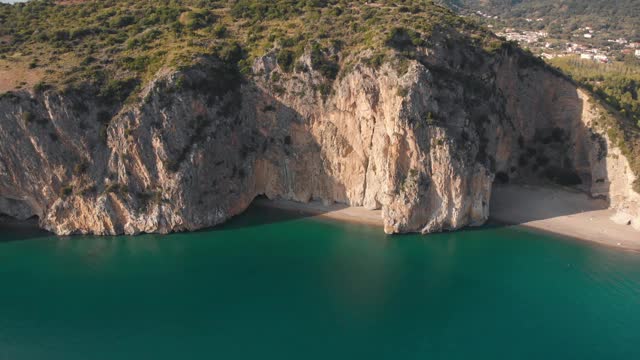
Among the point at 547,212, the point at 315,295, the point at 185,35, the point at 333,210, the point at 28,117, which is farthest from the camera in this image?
the point at 185,35

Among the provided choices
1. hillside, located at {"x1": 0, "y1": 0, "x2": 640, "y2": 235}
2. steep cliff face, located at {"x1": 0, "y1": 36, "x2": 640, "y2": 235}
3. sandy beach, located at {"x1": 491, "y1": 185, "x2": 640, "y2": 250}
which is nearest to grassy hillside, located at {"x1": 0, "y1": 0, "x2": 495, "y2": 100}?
hillside, located at {"x1": 0, "y1": 0, "x2": 640, "y2": 235}

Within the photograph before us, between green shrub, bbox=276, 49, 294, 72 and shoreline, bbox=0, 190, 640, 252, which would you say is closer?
shoreline, bbox=0, 190, 640, 252

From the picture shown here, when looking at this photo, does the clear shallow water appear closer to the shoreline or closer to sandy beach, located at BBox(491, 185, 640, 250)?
the shoreline

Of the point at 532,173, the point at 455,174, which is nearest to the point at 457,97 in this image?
the point at 455,174

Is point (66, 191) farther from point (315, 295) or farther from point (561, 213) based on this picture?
point (561, 213)

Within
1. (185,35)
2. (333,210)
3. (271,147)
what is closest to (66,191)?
(271,147)

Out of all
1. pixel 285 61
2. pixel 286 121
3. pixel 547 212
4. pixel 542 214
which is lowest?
pixel 542 214

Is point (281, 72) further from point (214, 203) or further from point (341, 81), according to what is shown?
point (214, 203)
